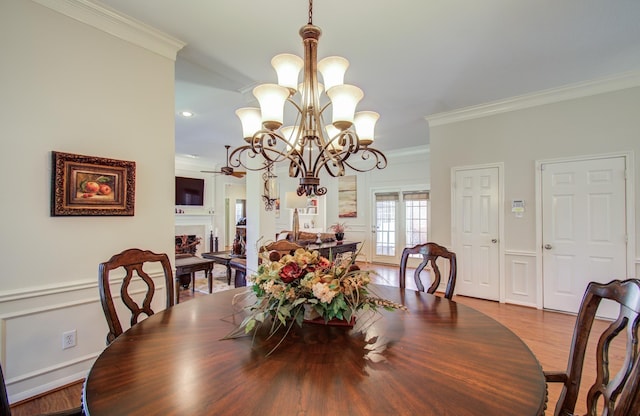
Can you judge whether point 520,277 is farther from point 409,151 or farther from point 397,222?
point 409,151

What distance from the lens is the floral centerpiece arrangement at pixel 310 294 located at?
1.17m

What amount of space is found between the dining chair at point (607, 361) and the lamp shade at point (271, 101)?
164cm

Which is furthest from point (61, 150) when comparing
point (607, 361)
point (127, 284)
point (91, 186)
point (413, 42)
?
point (607, 361)

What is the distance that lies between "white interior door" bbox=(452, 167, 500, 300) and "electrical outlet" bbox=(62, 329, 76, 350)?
14.7 ft

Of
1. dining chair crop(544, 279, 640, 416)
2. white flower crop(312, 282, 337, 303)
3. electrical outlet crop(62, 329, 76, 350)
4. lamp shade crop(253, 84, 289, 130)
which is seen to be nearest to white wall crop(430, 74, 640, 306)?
dining chair crop(544, 279, 640, 416)

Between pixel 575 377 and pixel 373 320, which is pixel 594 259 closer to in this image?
pixel 575 377

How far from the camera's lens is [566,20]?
2.29 meters

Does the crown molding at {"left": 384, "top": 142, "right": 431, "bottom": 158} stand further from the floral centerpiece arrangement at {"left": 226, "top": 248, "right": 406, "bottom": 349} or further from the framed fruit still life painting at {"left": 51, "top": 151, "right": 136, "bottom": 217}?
the floral centerpiece arrangement at {"left": 226, "top": 248, "right": 406, "bottom": 349}

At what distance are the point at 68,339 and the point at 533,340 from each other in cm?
398

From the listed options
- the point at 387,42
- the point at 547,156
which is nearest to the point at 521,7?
the point at 387,42

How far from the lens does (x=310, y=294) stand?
3.99 feet

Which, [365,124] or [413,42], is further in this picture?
[413,42]

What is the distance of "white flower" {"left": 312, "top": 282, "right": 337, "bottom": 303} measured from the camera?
1.15 meters

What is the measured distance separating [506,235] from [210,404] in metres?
4.34
